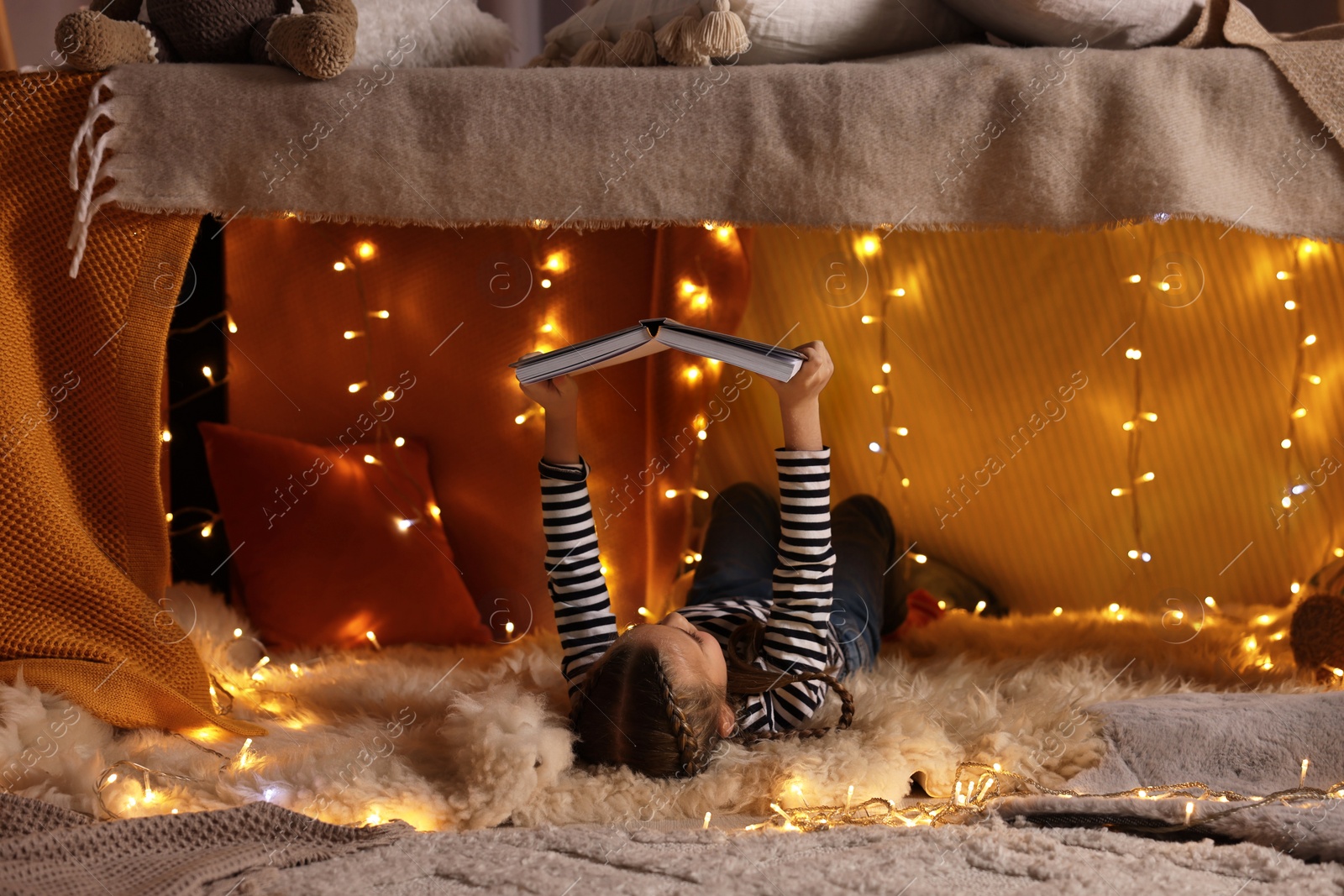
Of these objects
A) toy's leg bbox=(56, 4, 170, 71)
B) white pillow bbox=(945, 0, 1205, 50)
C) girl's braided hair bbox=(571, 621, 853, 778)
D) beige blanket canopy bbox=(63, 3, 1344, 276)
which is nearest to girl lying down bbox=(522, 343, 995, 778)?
girl's braided hair bbox=(571, 621, 853, 778)

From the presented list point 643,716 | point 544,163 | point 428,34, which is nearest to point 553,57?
point 428,34

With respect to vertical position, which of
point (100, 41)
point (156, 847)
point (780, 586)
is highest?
point (100, 41)

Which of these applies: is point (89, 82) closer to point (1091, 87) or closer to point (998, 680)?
point (1091, 87)

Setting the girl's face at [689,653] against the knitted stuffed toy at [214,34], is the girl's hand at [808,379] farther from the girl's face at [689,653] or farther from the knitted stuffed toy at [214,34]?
the knitted stuffed toy at [214,34]

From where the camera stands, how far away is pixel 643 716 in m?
1.01

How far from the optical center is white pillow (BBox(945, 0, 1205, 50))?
43.8 inches

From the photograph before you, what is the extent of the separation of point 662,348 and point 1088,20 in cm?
63

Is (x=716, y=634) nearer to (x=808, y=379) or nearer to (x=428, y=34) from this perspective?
(x=808, y=379)

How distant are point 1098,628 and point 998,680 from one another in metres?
0.25

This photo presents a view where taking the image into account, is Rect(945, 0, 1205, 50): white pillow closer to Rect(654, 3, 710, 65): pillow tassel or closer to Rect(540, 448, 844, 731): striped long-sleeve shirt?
Rect(654, 3, 710, 65): pillow tassel

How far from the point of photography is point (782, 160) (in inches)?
41.3

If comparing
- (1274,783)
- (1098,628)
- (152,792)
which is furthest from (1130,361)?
(152,792)

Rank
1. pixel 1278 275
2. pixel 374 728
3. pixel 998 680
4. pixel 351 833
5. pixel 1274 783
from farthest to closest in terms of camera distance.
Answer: pixel 1278 275, pixel 998 680, pixel 374 728, pixel 1274 783, pixel 351 833

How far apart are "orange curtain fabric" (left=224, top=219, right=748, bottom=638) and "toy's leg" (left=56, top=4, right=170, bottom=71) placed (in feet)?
1.47
